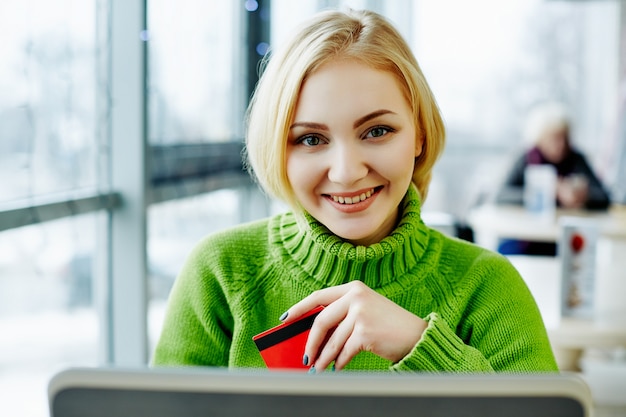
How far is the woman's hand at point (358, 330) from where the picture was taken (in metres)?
0.94

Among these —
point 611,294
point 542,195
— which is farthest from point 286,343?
point 542,195

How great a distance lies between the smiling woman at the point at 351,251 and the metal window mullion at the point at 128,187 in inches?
42.9

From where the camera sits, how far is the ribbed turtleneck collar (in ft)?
3.69

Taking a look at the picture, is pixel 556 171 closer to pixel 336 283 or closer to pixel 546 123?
pixel 546 123

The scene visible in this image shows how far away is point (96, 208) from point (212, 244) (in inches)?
40.6

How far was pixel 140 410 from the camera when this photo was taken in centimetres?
57

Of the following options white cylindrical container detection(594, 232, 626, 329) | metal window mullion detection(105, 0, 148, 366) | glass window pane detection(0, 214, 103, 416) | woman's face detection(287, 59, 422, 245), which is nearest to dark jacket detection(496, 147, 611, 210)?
white cylindrical container detection(594, 232, 626, 329)

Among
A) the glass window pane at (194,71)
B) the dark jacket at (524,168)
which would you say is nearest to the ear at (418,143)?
the glass window pane at (194,71)

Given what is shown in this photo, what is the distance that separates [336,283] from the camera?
1.16m

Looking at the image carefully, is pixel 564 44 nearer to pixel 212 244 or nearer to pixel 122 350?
pixel 122 350

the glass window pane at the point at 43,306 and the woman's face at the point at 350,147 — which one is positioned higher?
the woman's face at the point at 350,147

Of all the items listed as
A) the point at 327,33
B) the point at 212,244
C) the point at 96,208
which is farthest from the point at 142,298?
the point at 327,33

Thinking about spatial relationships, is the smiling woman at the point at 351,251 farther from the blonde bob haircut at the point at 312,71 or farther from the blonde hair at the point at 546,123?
the blonde hair at the point at 546,123

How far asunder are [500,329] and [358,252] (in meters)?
0.23
